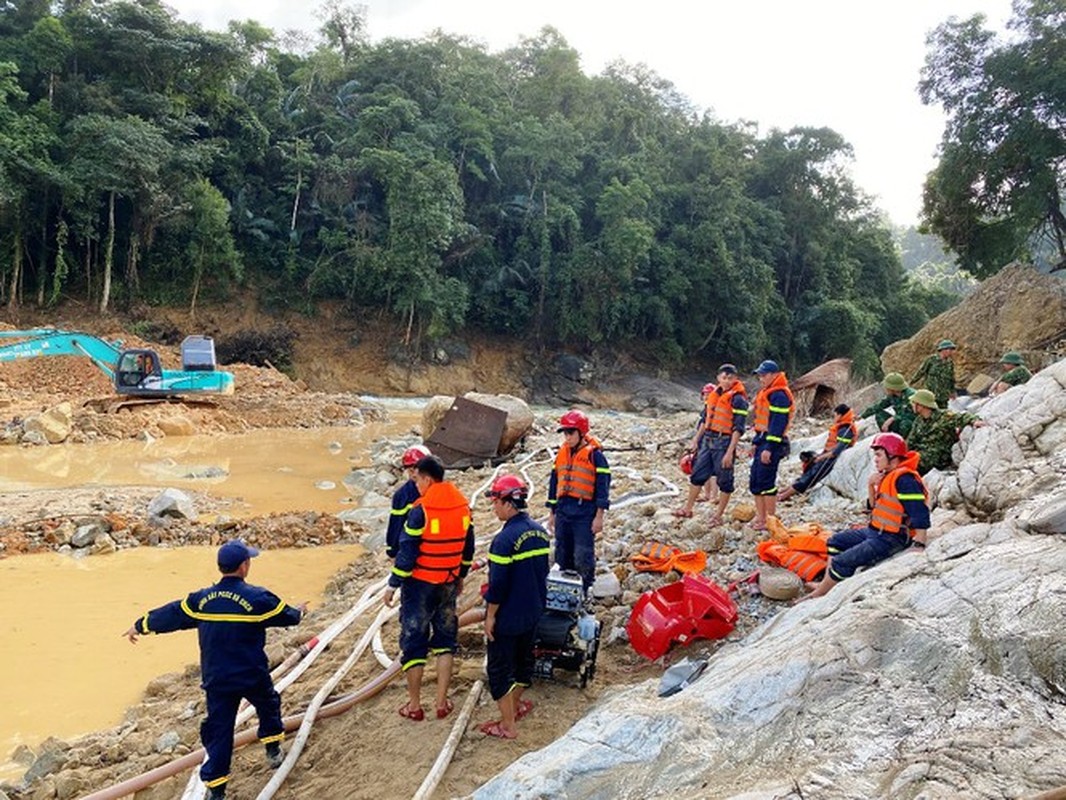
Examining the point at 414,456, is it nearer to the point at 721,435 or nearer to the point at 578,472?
the point at 578,472

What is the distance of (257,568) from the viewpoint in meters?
8.40

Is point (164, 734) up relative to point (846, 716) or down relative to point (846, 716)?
down

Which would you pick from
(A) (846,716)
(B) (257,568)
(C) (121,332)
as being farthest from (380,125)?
(A) (846,716)

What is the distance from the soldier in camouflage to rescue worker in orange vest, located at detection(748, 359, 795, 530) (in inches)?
43.3

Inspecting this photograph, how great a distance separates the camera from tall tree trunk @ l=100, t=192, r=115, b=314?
85.4 ft

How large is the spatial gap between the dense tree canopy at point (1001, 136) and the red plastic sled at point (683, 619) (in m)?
14.9

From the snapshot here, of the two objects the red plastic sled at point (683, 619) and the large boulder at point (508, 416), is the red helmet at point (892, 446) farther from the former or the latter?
the large boulder at point (508, 416)

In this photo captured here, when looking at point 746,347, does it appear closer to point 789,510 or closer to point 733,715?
point 789,510

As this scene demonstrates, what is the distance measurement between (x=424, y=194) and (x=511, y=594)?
86.5ft

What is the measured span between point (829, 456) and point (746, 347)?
2715cm

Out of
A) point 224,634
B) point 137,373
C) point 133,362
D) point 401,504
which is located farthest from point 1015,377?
point 133,362

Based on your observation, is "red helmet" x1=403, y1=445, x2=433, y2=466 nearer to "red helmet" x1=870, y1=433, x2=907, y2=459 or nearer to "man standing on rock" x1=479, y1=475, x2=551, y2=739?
"man standing on rock" x1=479, y1=475, x2=551, y2=739

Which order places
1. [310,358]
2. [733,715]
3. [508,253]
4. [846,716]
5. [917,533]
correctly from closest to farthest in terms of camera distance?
[846,716] → [733,715] → [917,533] → [310,358] → [508,253]

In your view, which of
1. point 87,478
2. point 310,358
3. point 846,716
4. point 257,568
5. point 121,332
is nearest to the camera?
point 846,716
